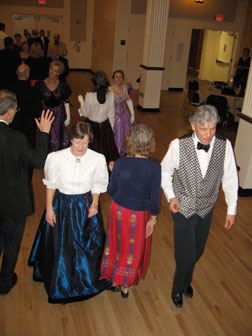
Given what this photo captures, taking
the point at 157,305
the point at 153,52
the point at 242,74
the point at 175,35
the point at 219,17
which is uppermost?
the point at 219,17

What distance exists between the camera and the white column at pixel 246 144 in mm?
4699

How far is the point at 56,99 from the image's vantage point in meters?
4.64

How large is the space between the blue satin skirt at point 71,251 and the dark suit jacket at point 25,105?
1481mm

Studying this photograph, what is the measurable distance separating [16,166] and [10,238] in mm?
591

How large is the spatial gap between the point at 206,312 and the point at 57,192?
5.02 ft

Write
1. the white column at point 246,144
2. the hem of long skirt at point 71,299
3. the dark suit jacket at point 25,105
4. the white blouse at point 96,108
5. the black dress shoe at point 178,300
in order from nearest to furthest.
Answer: the hem of long skirt at point 71,299 < the black dress shoe at point 178,300 < the dark suit jacket at point 25,105 < the white blouse at point 96,108 < the white column at point 246,144

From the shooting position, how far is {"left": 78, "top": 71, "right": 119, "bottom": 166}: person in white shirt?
444 centimetres

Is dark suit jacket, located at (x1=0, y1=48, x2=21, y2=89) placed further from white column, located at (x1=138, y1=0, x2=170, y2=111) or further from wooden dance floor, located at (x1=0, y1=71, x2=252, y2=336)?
white column, located at (x1=138, y1=0, x2=170, y2=111)

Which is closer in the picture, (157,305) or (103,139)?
(157,305)

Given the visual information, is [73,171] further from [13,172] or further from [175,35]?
[175,35]

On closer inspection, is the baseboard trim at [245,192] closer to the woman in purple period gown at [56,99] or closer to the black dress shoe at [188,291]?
the black dress shoe at [188,291]

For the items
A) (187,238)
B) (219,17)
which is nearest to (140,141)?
(187,238)

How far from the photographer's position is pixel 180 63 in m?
12.4

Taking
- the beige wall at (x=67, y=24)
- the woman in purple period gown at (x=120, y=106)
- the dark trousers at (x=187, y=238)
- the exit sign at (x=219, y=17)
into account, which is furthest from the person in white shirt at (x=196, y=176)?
the beige wall at (x=67, y=24)
